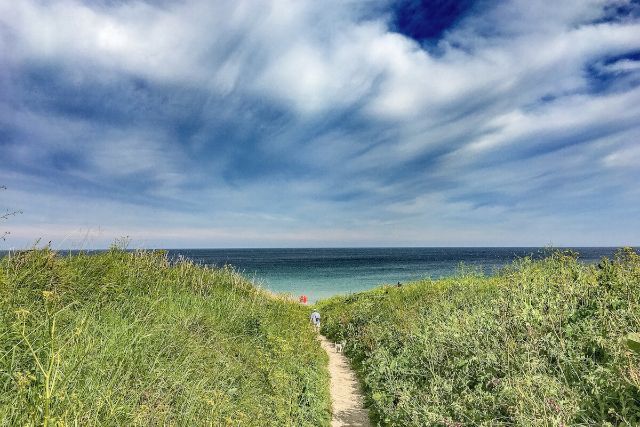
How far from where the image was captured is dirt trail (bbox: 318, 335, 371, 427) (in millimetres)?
8859

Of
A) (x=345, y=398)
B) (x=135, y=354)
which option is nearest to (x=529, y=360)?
(x=345, y=398)

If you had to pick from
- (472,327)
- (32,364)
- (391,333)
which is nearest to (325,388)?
(391,333)

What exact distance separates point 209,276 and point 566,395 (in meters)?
13.8

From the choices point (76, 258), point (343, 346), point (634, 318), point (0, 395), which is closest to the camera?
point (0, 395)

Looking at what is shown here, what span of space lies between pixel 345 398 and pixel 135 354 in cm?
674

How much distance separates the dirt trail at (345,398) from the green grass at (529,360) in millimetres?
451

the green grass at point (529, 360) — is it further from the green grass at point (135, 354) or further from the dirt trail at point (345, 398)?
the green grass at point (135, 354)

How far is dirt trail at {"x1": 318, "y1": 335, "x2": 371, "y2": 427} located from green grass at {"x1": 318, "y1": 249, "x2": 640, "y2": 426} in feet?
1.48

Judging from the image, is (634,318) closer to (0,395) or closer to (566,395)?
(566,395)

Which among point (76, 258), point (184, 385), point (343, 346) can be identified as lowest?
point (343, 346)

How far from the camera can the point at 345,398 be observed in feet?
33.9

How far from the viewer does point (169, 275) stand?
12812 mm

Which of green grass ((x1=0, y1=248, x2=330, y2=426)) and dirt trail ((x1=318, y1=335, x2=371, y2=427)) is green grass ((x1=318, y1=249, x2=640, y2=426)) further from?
green grass ((x1=0, y1=248, x2=330, y2=426))

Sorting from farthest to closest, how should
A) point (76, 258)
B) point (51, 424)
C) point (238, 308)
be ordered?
point (238, 308) < point (76, 258) < point (51, 424)
